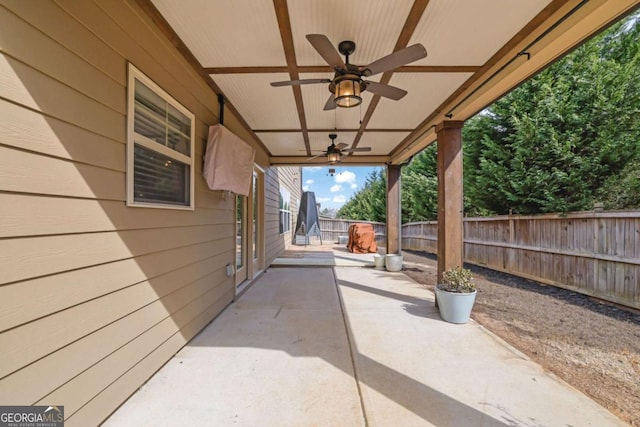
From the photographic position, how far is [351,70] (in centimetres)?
249

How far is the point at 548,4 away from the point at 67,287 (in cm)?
351

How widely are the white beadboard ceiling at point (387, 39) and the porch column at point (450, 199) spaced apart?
10.8 inches

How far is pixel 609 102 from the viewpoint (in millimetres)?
4492

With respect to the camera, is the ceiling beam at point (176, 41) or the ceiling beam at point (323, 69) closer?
the ceiling beam at point (176, 41)

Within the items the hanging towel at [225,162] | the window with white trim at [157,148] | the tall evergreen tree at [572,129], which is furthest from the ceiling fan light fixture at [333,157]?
the tall evergreen tree at [572,129]

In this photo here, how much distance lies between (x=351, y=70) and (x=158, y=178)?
187cm

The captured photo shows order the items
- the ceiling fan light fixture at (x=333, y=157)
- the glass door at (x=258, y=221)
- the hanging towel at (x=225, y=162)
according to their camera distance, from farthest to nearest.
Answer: the glass door at (x=258, y=221)
the ceiling fan light fixture at (x=333, y=157)
the hanging towel at (x=225, y=162)

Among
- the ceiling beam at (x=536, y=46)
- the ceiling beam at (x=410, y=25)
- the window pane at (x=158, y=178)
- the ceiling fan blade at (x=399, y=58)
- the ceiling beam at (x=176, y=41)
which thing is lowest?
the window pane at (x=158, y=178)

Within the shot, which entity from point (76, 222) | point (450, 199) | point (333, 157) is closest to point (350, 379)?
point (76, 222)

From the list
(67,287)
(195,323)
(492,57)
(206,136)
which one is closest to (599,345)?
(492,57)

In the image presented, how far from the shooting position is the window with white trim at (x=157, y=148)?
2.00 metres

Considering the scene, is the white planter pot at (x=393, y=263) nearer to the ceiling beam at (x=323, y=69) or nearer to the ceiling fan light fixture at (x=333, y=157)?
the ceiling fan light fixture at (x=333, y=157)

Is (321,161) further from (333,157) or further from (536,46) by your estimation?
(536,46)

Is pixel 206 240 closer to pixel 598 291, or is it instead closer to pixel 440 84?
pixel 440 84
